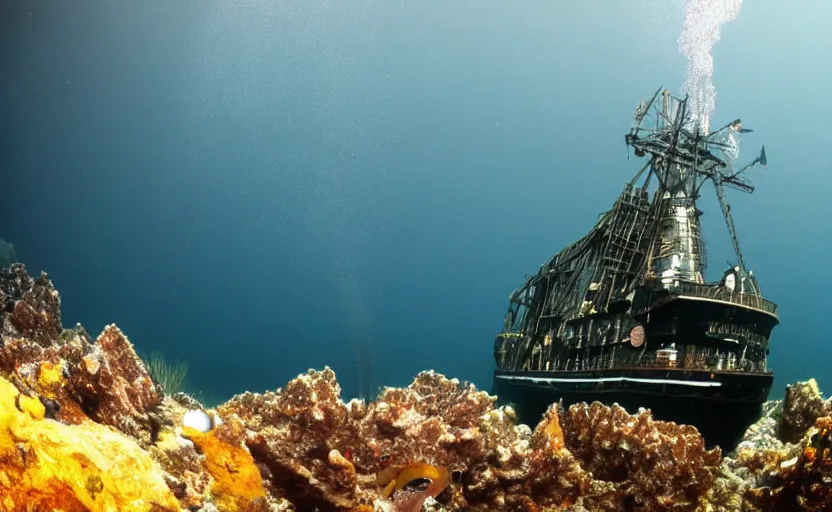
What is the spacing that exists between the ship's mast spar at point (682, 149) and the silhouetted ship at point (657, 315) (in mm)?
47

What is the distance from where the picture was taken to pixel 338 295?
17150 centimetres

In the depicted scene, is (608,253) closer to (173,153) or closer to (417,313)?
(417,313)

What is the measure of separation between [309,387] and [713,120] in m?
133

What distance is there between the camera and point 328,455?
3.54 metres

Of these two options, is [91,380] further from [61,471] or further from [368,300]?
[368,300]

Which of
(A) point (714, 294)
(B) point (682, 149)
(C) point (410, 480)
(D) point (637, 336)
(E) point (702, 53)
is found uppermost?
(E) point (702, 53)

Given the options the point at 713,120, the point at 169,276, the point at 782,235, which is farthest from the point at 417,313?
the point at 782,235

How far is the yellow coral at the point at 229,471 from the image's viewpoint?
3387 mm

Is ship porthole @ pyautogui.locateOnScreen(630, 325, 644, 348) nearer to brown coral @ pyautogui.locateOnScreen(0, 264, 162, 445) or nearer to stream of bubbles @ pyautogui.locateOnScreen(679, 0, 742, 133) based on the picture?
stream of bubbles @ pyautogui.locateOnScreen(679, 0, 742, 133)

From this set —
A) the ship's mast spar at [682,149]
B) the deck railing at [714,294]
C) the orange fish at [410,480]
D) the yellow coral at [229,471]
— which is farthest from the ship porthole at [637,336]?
the yellow coral at [229,471]

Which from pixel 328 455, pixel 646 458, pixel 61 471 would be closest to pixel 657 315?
pixel 646 458

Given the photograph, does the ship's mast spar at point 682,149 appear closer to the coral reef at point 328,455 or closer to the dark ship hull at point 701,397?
the dark ship hull at point 701,397

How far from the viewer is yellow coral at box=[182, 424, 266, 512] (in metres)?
3.39

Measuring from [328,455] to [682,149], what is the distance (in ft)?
59.0
